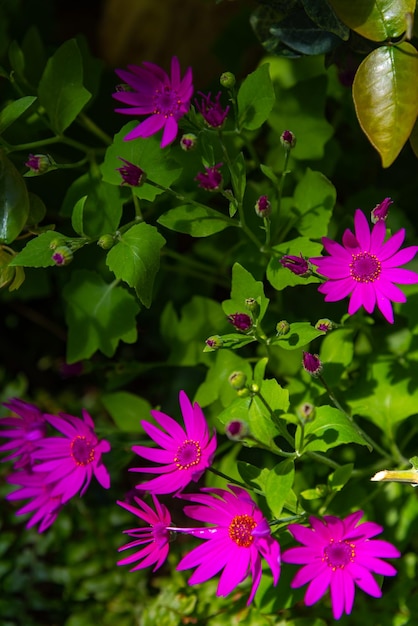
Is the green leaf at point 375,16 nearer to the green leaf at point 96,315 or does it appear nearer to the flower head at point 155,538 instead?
the green leaf at point 96,315

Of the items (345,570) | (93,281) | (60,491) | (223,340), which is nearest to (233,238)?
(93,281)

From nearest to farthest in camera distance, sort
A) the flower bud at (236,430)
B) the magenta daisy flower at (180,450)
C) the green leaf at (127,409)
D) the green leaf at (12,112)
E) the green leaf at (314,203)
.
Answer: the flower bud at (236,430) → the magenta daisy flower at (180,450) → the green leaf at (12,112) → the green leaf at (314,203) → the green leaf at (127,409)

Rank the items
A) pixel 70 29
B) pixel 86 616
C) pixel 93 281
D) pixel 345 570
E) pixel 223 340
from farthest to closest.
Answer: pixel 70 29 → pixel 86 616 → pixel 93 281 → pixel 223 340 → pixel 345 570

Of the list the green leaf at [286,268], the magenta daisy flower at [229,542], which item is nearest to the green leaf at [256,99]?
the green leaf at [286,268]

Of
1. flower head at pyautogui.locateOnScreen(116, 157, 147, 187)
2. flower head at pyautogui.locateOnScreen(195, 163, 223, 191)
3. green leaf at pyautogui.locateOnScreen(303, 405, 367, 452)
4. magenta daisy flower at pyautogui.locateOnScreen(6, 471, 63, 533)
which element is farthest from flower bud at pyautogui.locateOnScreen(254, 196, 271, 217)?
magenta daisy flower at pyautogui.locateOnScreen(6, 471, 63, 533)

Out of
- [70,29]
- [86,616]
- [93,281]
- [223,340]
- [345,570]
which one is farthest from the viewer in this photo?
[70,29]

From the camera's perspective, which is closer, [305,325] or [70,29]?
[305,325]

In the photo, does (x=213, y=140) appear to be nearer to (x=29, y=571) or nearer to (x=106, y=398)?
(x=106, y=398)
